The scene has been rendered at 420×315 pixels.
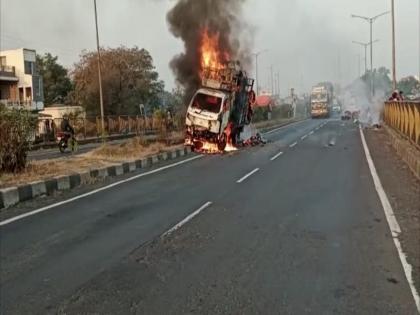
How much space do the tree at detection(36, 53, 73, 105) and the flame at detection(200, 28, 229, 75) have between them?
4045 centimetres

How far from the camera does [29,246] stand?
6.68 metres

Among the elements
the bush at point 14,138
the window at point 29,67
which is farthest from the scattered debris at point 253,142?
the window at point 29,67

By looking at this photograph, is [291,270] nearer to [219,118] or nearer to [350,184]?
[350,184]

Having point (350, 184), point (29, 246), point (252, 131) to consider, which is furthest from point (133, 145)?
point (29, 246)

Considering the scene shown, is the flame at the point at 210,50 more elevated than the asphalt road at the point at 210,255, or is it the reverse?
the flame at the point at 210,50

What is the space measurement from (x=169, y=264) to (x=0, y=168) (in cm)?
815

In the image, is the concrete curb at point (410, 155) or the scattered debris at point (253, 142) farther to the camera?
the scattered debris at point (253, 142)

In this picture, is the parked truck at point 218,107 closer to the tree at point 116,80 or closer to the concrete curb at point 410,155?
the concrete curb at point 410,155

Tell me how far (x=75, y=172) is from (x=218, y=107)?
916cm

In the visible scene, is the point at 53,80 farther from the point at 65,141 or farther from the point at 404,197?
the point at 404,197

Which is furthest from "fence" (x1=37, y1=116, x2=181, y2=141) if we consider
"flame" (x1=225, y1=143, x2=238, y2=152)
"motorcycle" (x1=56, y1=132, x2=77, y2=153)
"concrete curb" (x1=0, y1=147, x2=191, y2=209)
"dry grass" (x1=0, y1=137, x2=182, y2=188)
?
"concrete curb" (x1=0, y1=147, x2=191, y2=209)

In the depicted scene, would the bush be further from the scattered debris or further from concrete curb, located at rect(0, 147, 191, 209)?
the scattered debris

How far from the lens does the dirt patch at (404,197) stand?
639 cm

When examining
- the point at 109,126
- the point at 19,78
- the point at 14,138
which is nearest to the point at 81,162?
the point at 14,138
